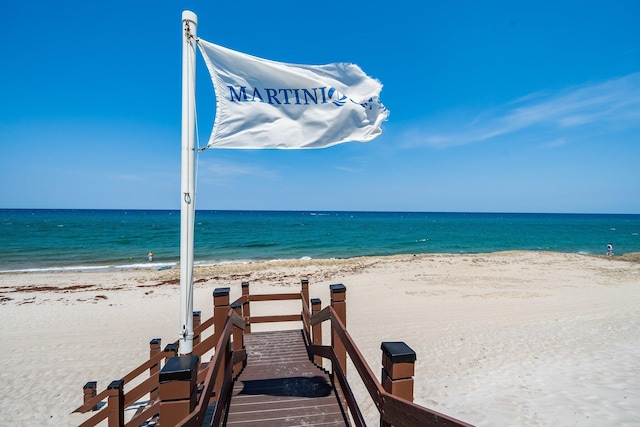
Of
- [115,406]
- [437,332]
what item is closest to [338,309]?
[115,406]

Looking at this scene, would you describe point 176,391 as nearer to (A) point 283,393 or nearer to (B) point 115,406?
(A) point 283,393

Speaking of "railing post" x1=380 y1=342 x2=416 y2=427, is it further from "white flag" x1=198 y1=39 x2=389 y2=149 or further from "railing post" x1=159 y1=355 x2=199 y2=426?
"white flag" x1=198 y1=39 x2=389 y2=149

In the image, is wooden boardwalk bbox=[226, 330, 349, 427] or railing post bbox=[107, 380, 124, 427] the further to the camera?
railing post bbox=[107, 380, 124, 427]

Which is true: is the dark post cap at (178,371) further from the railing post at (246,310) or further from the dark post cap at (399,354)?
the railing post at (246,310)

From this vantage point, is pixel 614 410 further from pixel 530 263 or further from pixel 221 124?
→ pixel 530 263

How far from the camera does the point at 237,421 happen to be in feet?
12.7

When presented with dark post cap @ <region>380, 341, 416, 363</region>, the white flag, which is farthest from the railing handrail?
the white flag

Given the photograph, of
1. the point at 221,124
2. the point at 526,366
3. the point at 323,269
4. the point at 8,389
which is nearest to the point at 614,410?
the point at 526,366

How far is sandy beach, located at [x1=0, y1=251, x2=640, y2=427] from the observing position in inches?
246

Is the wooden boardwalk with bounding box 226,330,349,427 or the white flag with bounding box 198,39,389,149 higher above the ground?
the white flag with bounding box 198,39,389,149

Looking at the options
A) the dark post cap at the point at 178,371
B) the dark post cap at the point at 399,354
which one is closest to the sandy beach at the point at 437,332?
the dark post cap at the point at 399,354

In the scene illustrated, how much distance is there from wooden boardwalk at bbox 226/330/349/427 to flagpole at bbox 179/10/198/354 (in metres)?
1.31

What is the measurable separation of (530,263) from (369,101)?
81.7 ft

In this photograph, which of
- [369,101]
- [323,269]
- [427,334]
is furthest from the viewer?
[323,269]
